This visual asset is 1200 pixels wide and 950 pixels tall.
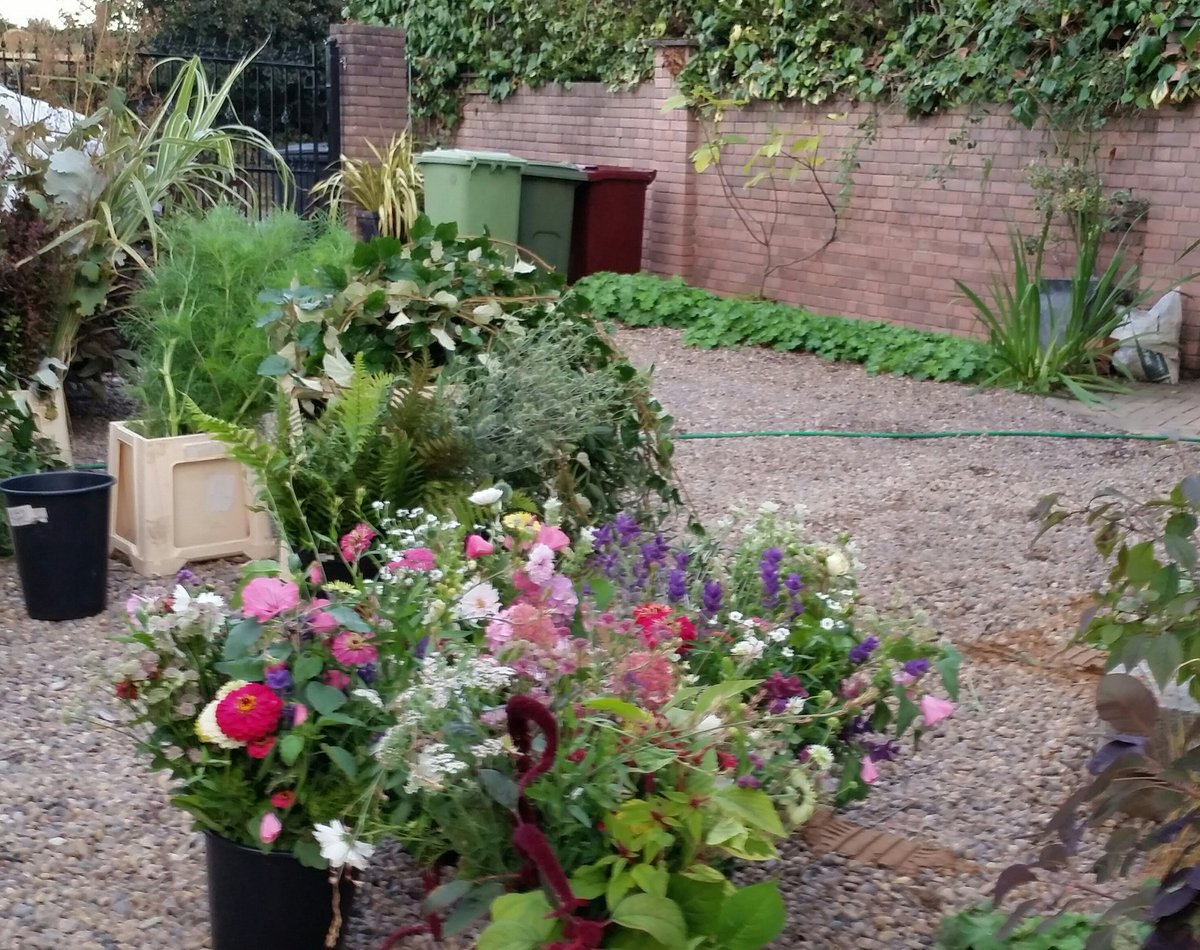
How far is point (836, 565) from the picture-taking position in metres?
2.56

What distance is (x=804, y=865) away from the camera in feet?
7.97

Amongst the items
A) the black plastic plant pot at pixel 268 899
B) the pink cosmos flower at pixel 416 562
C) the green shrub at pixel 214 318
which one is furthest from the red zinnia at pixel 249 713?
the green shrub at pixel 214 318

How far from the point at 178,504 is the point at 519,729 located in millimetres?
2694

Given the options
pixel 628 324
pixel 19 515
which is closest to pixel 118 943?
pixel 19 515

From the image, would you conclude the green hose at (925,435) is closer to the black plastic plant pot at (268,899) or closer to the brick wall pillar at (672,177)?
the black plastic plant pot at (268,899)

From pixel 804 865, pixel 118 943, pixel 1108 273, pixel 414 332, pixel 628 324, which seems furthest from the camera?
pixel 628 324

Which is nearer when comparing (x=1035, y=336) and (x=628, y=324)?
(x=1035, y=336)

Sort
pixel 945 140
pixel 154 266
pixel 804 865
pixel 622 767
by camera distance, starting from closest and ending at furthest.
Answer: pixel 622 767, pixel 804 865, pixel 154 266, pixel 945 140

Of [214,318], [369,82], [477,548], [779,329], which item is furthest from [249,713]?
[369,82]

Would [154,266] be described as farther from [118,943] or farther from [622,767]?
[622,767]

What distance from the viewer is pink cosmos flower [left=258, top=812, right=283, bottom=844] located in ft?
6.19

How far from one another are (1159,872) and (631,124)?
923 centimetres

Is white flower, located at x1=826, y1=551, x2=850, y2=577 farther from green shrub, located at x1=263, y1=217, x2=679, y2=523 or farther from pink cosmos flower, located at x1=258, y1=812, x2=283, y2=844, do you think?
pink cosmos flower, located at x1=258, y1=812, x2=283, y2=844

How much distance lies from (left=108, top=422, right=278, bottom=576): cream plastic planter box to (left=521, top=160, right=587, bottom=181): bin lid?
6.07 metres
